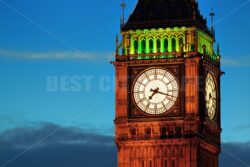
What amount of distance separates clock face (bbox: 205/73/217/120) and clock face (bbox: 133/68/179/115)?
2.78m

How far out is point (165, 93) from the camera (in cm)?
10469

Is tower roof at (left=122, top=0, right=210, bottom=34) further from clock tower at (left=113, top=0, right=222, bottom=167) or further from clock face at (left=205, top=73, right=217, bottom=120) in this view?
clock face at (left=205, top=73, right=217, bottom=120)

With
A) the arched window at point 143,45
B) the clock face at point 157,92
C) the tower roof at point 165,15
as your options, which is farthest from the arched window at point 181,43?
the arched window at point 143,45

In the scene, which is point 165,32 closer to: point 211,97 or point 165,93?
point 165,93

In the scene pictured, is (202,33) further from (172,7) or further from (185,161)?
(185,161)

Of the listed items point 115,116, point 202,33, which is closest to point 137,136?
point 115,116

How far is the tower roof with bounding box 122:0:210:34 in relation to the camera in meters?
106

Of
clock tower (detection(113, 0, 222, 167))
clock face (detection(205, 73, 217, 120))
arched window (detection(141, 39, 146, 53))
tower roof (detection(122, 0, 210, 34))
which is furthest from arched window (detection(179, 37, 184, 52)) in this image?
clock face (detection(205, 73, 217, 120))

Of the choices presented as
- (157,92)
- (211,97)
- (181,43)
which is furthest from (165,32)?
(211,97)

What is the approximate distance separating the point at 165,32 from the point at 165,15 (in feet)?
5.53

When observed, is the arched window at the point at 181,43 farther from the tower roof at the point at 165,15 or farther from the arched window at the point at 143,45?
the arched window at the point at 143,45

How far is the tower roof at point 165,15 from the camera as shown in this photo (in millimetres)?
105812

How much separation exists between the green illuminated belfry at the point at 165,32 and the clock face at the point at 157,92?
4.23ft

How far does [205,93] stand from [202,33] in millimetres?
4398
